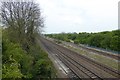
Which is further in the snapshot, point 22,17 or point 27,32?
point 27,32

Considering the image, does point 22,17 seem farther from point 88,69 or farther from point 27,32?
point 88,69

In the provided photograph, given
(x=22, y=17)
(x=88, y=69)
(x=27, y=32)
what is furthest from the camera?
(x=27, y=32)

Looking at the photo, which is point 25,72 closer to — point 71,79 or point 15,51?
point 15,51

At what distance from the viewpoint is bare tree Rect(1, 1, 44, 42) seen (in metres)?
37.8

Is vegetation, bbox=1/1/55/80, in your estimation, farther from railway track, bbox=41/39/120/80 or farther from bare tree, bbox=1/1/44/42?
railway track, bbox=41/39/120/80

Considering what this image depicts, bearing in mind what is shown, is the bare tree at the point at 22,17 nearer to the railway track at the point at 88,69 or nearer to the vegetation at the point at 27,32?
the vegetation at the point at 27,32

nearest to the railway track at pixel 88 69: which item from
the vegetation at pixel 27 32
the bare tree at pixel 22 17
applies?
the vegetation at pixel 27 32

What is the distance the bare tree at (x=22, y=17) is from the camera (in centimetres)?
3775

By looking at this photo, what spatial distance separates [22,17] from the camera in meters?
40.0

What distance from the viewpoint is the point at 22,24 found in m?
38.9

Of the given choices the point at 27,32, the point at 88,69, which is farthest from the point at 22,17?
the point at 88,69

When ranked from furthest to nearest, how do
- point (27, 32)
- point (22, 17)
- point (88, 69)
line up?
point (27, 32), point (22, 17), point (88, 69)

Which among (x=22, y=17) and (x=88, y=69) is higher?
(x=22, y=17)

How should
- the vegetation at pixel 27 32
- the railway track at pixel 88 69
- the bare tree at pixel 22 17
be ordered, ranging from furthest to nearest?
1. the bare tree at pixel 22 17
2. the railway track at pixel 88 69
3. the vegetation at pixel 27 32
